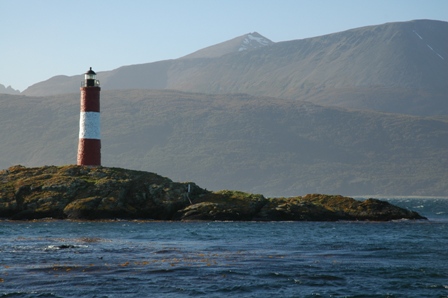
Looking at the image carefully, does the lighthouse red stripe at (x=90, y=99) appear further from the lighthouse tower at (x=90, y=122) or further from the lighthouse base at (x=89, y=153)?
the lighthouse base at (x=89, y=153)

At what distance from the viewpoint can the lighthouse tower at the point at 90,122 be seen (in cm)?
6719

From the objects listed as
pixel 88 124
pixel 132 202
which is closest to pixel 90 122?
pixel 88 124

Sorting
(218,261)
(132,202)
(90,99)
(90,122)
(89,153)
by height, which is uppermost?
(90,99)

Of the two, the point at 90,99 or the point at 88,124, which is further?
the point at 90,99

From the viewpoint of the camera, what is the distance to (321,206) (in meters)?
65.1

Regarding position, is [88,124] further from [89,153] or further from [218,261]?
[218,261]

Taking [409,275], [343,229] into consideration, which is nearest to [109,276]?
[409,275]

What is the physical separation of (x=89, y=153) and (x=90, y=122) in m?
3.13

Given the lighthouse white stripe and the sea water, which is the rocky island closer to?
the lighthouse white stripe

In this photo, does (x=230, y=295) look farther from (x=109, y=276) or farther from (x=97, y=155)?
(x=97, y=155)

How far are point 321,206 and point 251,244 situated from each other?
75.6 ft

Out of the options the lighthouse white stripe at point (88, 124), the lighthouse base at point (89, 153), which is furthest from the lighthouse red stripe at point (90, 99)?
the lighthouse base at point (89, 153)

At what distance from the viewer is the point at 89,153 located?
2697 inches

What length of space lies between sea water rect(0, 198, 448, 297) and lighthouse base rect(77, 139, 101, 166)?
1364 centimetres
